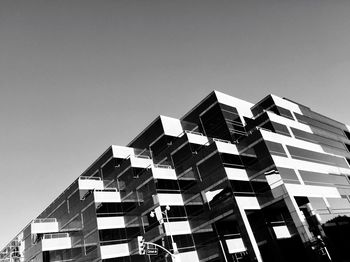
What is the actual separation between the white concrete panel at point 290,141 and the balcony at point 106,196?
20.4 meters

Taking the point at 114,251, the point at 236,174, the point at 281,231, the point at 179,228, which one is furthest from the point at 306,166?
the point at 114,251

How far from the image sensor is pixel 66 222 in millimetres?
44562

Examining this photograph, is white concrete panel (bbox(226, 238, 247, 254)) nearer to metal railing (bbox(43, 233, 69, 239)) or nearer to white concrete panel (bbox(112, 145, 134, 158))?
white concrete panel (bbox(112, 145, 134, 158))

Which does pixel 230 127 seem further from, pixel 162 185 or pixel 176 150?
pixel 162 185

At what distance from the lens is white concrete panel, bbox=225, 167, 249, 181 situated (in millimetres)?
32812

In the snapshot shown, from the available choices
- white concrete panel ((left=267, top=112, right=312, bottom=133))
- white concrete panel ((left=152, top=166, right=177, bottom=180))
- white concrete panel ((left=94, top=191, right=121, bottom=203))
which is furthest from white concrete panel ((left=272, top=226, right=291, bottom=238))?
white concrete panel ((left=94, top=191, right=121, bottom=203))

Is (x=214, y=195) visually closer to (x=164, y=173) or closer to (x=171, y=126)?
(x=164, y=173)

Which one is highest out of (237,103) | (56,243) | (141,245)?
(237,103)

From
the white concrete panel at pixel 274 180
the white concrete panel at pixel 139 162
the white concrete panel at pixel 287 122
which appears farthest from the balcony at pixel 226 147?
the white concrete panel at pixel 139 162

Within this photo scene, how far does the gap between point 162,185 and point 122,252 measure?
9.29 meters

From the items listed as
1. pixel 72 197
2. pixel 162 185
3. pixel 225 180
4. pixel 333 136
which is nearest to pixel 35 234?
pixel 72 197

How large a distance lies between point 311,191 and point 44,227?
3764 centimetres

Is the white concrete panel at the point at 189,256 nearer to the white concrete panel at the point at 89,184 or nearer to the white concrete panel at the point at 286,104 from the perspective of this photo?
the white concrete panel at the point at 89,184

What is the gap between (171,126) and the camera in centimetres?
4316
